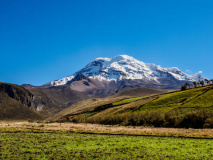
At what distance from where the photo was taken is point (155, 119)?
206 feet

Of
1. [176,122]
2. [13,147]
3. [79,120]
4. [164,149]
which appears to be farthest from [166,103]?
[13,147]

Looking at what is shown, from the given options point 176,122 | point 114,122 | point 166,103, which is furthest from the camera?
point 166,103

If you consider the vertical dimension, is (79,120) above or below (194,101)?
below

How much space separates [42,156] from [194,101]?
69434 millimetres

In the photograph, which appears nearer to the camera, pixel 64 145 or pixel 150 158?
pixel 150 158

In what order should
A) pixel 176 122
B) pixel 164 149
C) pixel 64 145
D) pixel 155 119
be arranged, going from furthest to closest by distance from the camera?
pixel 155 119 → pixel 176 122 → pixel 64 145 → pixel 164 149

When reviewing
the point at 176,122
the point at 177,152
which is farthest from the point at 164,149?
the point at 176,122

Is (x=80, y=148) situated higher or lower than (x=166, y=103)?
lower

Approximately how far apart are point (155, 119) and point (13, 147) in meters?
45.8

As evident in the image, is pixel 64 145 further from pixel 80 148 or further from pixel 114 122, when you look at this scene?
pixel 114 122

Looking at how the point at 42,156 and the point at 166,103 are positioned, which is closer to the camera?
the point at 42,156

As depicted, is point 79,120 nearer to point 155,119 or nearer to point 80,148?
point 155,119

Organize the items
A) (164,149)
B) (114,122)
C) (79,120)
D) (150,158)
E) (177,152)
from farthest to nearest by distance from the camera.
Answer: (79,120) < (114,122) < (164,149) < (177,152) < (150,158)

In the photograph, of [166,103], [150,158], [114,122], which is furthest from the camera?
[166,103]
